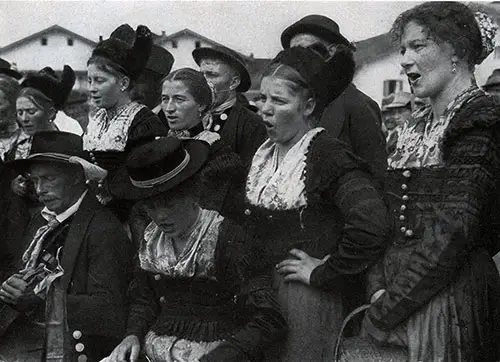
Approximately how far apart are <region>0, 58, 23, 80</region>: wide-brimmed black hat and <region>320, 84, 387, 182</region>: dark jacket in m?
2.77

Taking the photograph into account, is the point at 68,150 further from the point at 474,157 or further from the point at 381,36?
the point at 474,157

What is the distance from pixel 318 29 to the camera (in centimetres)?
425


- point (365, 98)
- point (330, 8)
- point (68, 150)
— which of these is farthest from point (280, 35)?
point (68, 150)

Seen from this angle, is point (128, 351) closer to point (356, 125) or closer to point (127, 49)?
point (356, 125)

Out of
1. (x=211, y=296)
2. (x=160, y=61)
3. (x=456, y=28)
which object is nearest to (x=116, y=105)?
(x=160, y=61)

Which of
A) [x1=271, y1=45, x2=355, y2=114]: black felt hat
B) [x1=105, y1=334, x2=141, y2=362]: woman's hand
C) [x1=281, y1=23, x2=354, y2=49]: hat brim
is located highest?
[x1=281, y1=23, x2=354, y2=49]: hat brim

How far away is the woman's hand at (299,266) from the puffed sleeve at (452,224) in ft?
1.22

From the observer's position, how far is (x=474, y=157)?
3.13m

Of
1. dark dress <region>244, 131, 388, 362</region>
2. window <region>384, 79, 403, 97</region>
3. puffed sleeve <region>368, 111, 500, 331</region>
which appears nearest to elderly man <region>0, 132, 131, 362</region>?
dark dress <region>244, 131, 388, 362</region>

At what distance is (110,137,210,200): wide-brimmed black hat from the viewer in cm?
353

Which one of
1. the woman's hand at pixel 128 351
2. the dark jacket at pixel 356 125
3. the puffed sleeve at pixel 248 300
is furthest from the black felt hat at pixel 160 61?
the woman's hand at pixel 128 351

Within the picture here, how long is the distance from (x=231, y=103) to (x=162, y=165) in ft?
4.16

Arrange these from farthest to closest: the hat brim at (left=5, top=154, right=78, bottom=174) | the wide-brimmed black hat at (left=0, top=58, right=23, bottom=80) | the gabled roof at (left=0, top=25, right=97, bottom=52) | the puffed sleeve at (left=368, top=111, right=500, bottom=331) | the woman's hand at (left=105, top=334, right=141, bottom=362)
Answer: the wide-brimmed black hat at (left=0, top=58, right=23, bottom=80) → the gabled roof at (left=0, top=25, right=97, bottom=52) → the hat brim at (left=5, top=154, right=78, bottom=174) → the woman's hand at (left=105, top=334, right=141, bottom=362) → the puffed sleeve at (left=368, top=111, right=500, bottom=331)

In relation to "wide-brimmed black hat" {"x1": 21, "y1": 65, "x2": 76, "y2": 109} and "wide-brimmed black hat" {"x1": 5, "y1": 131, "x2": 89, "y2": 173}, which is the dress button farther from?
→ "wide-brimmed black hat" {"x1": 21, "y1": 65, "x2": 76, "y2": 109}
